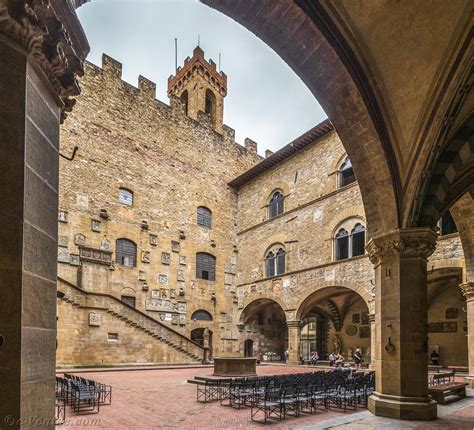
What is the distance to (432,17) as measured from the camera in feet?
17.6

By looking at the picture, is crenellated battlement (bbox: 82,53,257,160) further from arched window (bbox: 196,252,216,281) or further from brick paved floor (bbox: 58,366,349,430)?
brick paved floor (bbox: 58,366,349,430)

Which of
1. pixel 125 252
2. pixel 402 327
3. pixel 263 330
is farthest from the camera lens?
pixel 263 330

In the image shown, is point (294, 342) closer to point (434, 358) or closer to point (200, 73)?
point (434, 358)

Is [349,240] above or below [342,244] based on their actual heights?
above

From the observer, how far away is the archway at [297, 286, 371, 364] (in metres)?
21.5

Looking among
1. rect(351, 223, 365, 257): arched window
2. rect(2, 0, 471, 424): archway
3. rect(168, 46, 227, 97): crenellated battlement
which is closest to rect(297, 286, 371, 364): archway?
rect(351, 223, 365, 257): arched window

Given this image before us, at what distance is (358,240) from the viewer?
18.6 metres

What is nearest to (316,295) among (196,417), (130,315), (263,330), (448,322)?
(448,322)

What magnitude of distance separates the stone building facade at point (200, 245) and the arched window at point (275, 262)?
0.22ft

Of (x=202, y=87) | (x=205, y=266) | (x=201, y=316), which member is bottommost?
(x=201, y=316)

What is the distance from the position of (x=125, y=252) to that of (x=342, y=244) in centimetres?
1136

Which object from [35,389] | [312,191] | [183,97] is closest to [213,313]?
[312,191]

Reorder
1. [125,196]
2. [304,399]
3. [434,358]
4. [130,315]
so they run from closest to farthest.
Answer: [304,399], [130,315], [434,358], [125,196]

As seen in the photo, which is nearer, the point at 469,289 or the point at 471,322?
the point at 471,322
